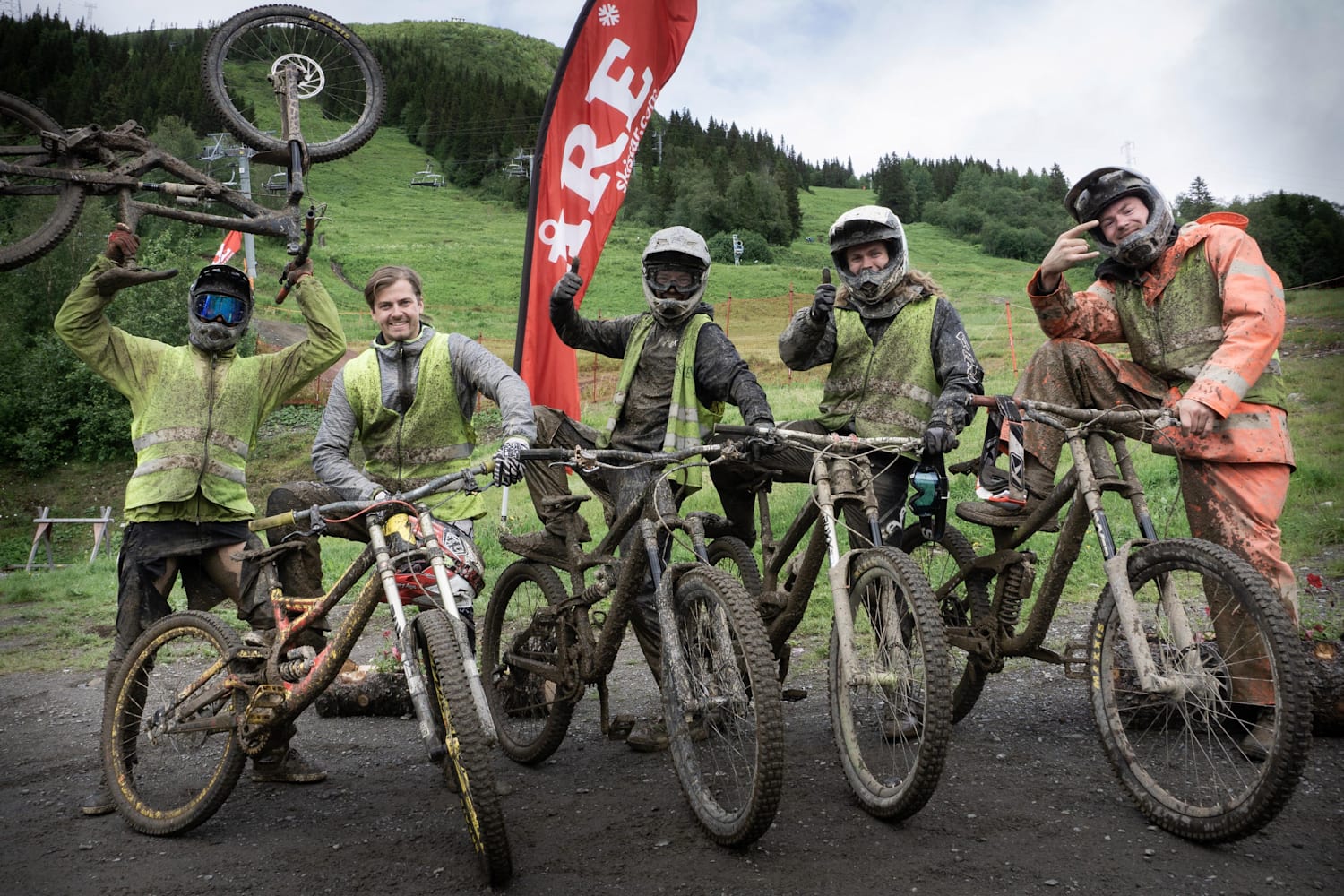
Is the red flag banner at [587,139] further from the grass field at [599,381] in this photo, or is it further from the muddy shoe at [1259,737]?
the muddy shoe at [1259,737]

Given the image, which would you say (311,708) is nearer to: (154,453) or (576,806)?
(154,453)

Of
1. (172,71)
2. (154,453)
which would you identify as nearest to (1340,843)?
(154,453)

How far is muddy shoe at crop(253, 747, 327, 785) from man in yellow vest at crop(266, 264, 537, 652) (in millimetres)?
777

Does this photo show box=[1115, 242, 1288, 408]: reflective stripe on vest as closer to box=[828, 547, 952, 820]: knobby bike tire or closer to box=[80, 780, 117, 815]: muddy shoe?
box=[828, 547, 952, 820]: knobby bike tire

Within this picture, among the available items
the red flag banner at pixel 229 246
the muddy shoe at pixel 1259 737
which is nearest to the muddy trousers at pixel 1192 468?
the muddy shoe at pixel 1259 737

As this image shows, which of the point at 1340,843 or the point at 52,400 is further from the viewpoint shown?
the point at 52,400

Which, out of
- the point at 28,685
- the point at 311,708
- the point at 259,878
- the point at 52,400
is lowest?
the point at 52,400

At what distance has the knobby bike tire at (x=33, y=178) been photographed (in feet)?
21.2

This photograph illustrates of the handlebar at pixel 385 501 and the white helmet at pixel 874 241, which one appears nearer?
the handlebar at pixel 385 501

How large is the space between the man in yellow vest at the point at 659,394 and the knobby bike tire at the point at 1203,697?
1804 millimetres

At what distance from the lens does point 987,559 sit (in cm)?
445

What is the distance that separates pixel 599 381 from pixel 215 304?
2077 centimetres

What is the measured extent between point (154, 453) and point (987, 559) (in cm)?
392

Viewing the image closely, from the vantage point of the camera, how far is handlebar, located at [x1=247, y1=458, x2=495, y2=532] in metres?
3.78
